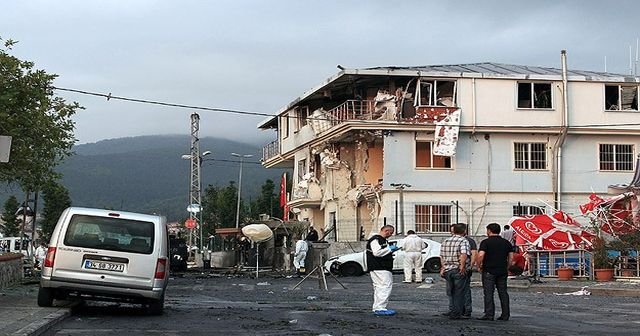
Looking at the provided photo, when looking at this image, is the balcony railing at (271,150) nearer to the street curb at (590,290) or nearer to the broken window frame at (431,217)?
the broken window frame at (431,217)

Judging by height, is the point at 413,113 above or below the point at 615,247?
above

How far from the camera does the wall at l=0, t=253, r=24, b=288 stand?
2039 cm

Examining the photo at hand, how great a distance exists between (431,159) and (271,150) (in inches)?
730

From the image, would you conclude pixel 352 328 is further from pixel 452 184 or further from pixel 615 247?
pixel 452 184

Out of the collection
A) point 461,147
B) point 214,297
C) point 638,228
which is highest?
point 461,147

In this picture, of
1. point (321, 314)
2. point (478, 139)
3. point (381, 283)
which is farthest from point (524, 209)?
point (321, 314)

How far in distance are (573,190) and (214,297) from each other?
25.2m

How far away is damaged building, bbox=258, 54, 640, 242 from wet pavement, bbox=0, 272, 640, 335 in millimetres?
16873

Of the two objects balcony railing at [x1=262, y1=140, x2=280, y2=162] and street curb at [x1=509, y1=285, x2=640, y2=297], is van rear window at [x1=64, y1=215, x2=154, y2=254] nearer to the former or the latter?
street curb at [x1=509, y1=285, x2=640, y2=297]

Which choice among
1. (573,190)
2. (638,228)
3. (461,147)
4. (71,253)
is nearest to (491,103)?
(461,147)

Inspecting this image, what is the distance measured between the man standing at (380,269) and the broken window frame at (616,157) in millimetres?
29384

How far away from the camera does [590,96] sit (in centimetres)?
4197

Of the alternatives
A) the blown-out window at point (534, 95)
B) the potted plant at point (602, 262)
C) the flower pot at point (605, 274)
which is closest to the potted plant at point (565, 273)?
the potted plant at point (602, 262)

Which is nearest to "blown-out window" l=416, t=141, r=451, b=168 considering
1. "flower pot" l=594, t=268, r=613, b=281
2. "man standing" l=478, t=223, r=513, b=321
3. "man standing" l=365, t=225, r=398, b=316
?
"flower pot" l=594, t=268, r=613, b=281
